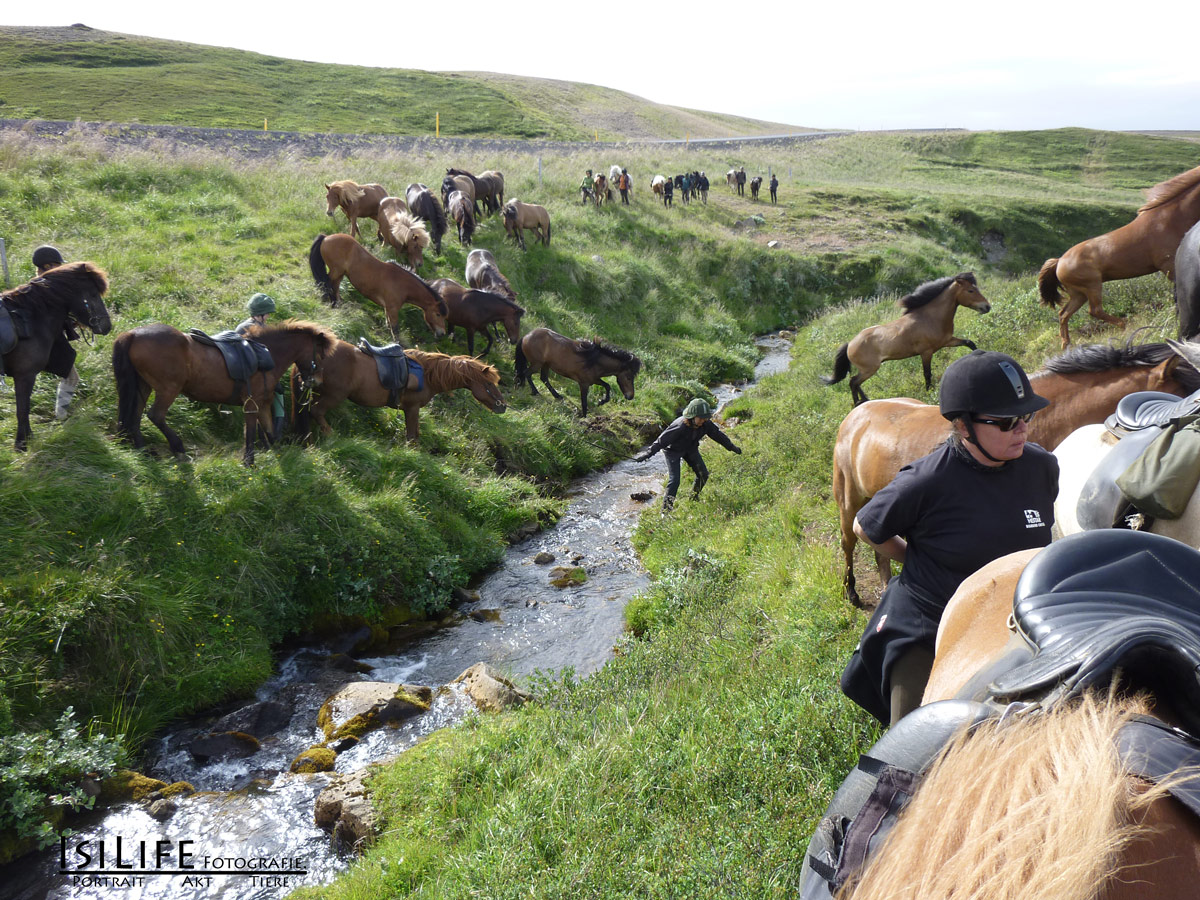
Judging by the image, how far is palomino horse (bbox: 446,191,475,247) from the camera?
17422 millimetres

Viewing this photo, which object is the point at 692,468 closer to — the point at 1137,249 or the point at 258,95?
the point at 1137,249

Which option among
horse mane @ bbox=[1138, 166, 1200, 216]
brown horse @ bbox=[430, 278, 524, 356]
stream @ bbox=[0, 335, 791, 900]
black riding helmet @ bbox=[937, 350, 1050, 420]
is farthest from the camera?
brown horse @ bbox=[430, 278, 524, 356]

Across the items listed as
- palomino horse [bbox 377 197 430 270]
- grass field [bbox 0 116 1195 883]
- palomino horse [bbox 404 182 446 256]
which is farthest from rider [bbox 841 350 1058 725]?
palomino horse [bbox 404 182 446 256]

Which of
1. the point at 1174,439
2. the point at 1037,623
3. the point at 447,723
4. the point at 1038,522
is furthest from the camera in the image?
the point at 447,723

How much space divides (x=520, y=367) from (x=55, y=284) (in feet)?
25.3

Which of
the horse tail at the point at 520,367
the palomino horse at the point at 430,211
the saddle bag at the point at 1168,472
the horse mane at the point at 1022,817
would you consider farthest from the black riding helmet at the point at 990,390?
the palomino horse at the point at 430,211

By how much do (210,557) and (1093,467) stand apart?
305 inches

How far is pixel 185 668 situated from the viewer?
6125 millimetres

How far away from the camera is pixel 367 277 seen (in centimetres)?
1239

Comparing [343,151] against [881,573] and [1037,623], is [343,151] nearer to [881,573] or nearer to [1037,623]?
[881,573]

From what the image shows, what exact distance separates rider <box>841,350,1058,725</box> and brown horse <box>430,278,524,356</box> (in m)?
11.5

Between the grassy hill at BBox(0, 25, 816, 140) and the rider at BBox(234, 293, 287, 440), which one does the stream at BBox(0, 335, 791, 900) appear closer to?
the rider at BBox(234, 293, 287, 440)

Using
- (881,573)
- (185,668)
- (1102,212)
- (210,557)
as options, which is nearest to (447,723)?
(185,668)

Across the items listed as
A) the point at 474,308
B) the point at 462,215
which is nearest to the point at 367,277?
the point at 474,308
